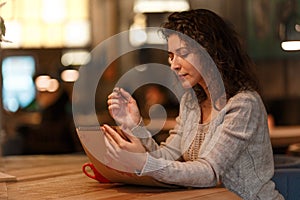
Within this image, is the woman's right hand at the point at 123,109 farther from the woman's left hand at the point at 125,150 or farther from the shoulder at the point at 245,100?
the shoulder at the point at 245,100

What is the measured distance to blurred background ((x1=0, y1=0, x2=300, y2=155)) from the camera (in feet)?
28.4

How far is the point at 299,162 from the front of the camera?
294 centimetres

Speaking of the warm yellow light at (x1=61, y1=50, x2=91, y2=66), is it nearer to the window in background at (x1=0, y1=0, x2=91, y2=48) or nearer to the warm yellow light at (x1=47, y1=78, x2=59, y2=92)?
the window in background at (x1=0, y1=0, x2=91, y2=48)

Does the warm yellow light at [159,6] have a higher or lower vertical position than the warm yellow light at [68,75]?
higher

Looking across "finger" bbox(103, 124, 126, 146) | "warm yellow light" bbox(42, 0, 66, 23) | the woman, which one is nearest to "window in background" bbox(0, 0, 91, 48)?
"warm yellow light" bbox(42, 0, 66, 23)

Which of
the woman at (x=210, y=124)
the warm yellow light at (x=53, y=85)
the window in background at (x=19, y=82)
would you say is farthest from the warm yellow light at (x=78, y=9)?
the woman at (x=210, y=124)

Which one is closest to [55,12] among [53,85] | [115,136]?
[53,85]

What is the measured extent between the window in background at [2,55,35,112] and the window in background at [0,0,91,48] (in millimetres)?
261

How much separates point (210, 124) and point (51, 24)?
876 centimetres

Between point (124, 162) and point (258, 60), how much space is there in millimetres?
7426

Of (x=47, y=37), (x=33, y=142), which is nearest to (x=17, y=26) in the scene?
(x=47, y=37)

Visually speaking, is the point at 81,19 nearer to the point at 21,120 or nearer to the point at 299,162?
the point at 21,120

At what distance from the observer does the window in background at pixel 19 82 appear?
32.9ft

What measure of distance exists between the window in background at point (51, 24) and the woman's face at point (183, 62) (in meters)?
8.58
